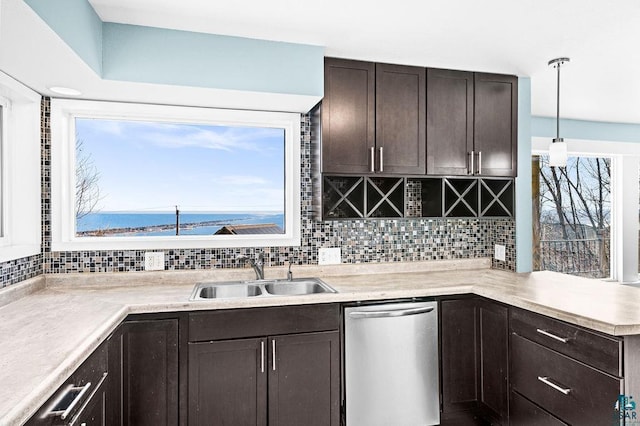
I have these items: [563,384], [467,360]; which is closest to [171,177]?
[467,360]

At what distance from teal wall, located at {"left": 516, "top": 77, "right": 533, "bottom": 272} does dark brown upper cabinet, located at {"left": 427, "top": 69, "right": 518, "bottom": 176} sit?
0.08 meters

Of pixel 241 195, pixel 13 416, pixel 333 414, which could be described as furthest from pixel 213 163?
pixel 13 416

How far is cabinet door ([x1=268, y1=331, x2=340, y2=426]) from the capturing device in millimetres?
2170

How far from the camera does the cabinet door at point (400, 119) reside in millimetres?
2699

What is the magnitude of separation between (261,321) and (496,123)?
2.16m

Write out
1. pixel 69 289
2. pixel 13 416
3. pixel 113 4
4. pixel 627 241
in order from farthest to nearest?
1. pixel 627 241
2. pixel 69 289
3. pixel 113 4
4. pixel 13 416

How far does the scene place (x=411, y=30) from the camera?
2260 mm

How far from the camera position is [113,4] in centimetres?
194

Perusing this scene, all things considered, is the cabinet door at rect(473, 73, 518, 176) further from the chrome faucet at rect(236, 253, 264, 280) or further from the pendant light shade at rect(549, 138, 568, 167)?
the chrome faucet at rect(236, 253, 264, 280)

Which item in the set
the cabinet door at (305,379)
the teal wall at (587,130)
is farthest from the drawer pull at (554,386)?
the teal wall at (587,130)

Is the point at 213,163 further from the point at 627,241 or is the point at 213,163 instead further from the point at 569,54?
the point at 627,241

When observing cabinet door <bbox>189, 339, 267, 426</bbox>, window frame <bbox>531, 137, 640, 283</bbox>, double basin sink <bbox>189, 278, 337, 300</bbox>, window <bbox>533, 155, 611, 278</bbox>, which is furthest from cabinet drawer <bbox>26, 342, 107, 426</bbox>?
window frame <bbox>531, 137, 640, 283</bbox>

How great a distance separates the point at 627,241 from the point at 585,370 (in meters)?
3.55

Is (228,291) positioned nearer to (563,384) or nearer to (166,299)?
(166,299)
